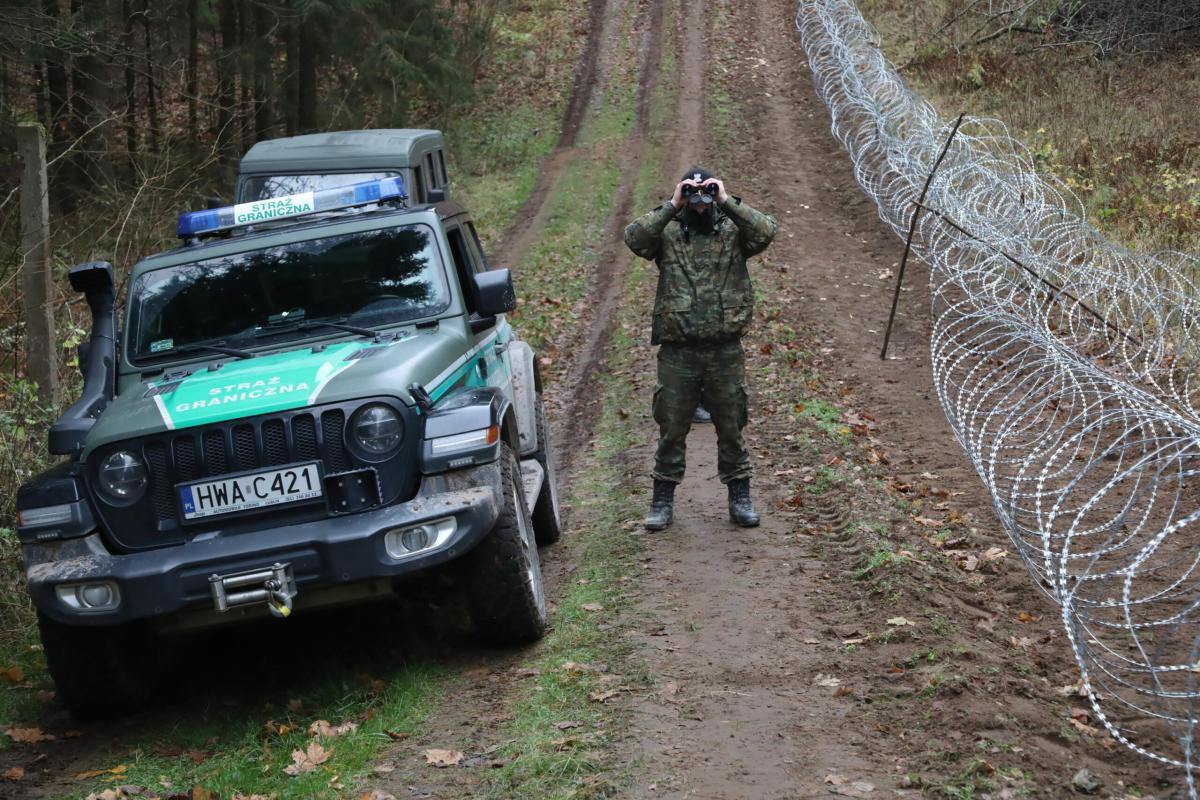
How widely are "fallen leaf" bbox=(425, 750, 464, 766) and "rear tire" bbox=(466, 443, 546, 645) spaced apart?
903 mm

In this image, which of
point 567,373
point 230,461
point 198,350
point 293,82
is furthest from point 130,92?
point 230,461

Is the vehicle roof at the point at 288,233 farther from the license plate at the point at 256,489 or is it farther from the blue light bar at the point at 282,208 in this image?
the license plate at the point at 256,489

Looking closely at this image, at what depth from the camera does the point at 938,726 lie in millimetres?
4641

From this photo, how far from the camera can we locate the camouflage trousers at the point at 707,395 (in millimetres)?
7328

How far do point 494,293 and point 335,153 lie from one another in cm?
821

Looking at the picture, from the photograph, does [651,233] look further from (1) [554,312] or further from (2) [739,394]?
(1) [554,312]

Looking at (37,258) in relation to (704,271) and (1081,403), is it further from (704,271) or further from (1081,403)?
(1081,403)

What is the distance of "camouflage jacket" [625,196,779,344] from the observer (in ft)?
23.5

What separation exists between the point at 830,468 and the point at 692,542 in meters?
1.60

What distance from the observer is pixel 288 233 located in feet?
22.1

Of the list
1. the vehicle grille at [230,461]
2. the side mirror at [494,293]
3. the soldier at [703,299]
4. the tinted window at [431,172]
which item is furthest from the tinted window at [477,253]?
the tinted window at [431,172]

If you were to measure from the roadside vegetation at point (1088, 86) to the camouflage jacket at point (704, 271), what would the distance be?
730cm

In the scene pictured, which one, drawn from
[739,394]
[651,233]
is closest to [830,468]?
[739,394]

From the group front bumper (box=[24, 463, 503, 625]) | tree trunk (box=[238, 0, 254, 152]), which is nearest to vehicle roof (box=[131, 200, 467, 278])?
front bumper (box=[24, 463, 503, 625])
